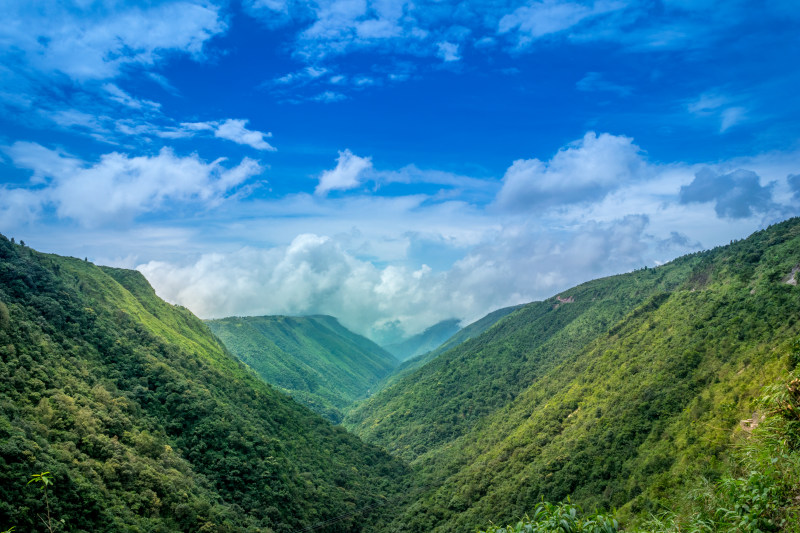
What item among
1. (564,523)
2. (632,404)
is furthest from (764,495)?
(632,404)

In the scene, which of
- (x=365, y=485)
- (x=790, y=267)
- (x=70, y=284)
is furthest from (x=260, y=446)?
(x=790, y=267)

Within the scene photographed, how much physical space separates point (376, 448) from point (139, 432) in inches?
3064

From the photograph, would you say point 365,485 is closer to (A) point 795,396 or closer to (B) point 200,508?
(B) point 200,508

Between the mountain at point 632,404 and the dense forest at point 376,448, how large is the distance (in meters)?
0.44

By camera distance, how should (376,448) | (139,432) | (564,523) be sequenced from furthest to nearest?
(376,448), (139,432), (564,523)

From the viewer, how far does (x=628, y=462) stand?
57625mm

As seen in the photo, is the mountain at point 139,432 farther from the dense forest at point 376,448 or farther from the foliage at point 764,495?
the foliage at point 764,495

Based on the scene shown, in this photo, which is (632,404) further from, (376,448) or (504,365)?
(504,365)

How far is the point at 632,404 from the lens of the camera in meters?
67.3

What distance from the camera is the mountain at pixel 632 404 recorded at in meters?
47.0

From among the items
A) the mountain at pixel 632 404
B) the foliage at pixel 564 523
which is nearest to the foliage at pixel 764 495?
the foliage at pixel 564 523

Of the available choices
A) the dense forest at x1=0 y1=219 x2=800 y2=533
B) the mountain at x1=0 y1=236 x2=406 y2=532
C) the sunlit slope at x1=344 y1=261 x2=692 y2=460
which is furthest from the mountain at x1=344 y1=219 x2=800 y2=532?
the mountain at x1=0 y1=236 x2=406 y2=532

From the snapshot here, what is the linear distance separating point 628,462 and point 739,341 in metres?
22.6

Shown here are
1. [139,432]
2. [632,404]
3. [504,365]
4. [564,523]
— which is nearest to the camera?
[564,523]
